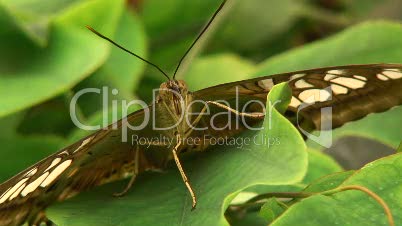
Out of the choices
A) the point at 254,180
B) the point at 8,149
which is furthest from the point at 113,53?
the point at 254,180

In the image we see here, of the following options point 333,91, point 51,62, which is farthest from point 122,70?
point 333,91

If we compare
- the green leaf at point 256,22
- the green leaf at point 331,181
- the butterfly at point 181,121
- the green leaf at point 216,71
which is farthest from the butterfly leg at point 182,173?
the green leaf at point 256,22

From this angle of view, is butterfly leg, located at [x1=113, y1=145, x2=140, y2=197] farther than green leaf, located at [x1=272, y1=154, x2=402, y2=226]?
Yes

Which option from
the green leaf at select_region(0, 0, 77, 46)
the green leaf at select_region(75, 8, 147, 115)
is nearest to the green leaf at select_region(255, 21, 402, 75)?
the green leaf at select_region(75, 8, 147, 115)

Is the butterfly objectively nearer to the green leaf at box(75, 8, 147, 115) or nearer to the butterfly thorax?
the butterfly thorax

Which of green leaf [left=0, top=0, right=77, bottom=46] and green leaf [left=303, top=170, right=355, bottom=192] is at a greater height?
green leaf [left=0, top=0, right=77, bottom=46]

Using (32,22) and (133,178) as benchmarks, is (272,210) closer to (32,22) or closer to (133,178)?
(133,178)

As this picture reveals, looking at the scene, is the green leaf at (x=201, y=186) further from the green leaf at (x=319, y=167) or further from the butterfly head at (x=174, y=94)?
the green leaf at (x=319, y=167)

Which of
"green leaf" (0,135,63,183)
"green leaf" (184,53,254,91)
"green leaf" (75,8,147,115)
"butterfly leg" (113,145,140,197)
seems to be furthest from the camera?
"green leaf" (184,53,254,91)
